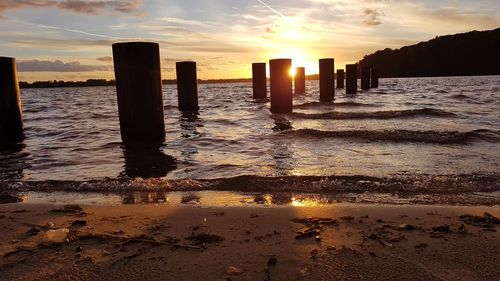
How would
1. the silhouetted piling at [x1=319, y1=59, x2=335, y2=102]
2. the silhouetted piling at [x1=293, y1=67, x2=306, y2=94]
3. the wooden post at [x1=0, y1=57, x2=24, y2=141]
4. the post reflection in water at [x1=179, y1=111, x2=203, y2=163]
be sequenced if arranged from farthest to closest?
the silhouetted piling at [x1=293, y1=67, x2=306, y2=94] → the silhouetted piling at [x1=319, y1=59, x2=335, y2=102] → the wooden post at [x1=0, y1=57, x2=24, y2=141] → the post reflection in water at [x1=179, y1=111, x2=203, y2=163]

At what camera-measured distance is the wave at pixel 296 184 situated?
4.29m

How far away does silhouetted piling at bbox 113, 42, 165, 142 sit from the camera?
7191 millimetres

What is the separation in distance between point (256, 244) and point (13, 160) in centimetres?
566

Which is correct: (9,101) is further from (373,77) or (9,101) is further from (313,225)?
(373,77)

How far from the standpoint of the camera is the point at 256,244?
106 inches

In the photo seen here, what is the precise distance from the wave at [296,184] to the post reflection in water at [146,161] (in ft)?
1.64

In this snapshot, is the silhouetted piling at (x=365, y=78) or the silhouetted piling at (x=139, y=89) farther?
the silhouetted piling at (x=365, y=78)

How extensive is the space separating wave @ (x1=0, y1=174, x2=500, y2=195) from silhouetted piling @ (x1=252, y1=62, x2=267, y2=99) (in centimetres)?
1746

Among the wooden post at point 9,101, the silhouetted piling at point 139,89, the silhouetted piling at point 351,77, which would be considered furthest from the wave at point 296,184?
the silhouetted piling at point 351,77

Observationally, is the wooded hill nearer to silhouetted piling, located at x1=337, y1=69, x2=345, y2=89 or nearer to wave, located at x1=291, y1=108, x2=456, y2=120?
silhouetted piling, located at x1=337, y1=69, x2=345, y2=89

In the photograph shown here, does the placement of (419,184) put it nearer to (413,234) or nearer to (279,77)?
(413,234)

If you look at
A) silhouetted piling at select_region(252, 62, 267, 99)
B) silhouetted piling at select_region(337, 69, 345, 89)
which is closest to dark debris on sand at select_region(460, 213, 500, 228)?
silhouetted piling at select_region(252, 62, 267, 99)

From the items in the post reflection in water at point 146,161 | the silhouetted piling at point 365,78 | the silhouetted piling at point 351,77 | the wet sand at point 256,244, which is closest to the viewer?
the wet sand at point 256,244

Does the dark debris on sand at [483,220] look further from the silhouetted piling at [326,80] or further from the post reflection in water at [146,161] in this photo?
the silhouetted piling at [326,80]
